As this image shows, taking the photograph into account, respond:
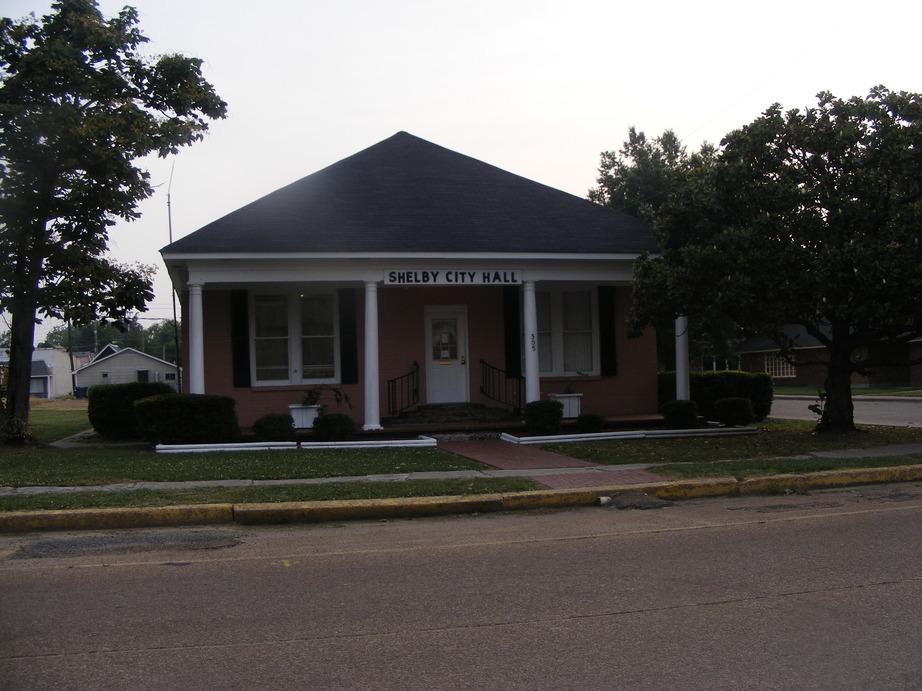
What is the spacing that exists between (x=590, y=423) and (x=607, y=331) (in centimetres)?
310

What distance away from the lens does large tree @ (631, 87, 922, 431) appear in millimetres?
12883

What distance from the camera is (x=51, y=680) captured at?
4309 millimetres

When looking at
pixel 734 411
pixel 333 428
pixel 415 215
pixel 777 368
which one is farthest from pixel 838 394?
pixel 777 368

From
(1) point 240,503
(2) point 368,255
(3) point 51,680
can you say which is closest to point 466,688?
(3) point 51,680

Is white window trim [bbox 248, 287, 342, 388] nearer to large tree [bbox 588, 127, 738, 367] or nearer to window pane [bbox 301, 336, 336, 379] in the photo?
window pane [bbox 301, 336, 336, 379]

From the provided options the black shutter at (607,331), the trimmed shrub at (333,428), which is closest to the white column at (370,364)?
the trimmed shrub at (333,428)

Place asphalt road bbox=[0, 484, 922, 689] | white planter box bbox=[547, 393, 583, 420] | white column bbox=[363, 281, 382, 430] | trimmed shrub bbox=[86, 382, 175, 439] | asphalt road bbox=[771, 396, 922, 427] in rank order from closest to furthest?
asphalt road bbox=[0, 484, 922, 689], white column bbox=[363, 281, 382, 430], white planter box bbox=[547, 393, 583, 420], trimmed shrub bbox=[86, 382, 175, 439], asphalt road bbox=[771, 396, 922, 427]

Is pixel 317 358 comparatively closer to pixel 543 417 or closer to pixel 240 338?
pixel 240 338

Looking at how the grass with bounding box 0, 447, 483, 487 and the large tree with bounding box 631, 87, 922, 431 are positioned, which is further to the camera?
the large tree with bounding box 631, 87, 922, 431

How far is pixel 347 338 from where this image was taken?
17797 millimetres

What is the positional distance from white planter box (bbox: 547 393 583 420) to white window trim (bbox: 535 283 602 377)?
125cm

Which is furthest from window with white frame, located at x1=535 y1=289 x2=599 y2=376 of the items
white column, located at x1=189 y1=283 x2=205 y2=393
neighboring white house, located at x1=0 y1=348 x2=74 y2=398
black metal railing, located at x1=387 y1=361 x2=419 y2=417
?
neighboring white house, located at x1=0 y1=348 x2=74 y2=398

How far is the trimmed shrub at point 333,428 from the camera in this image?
1534cm

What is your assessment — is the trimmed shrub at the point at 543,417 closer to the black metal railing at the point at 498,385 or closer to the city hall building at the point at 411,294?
the city hall building at the point at 411,294
